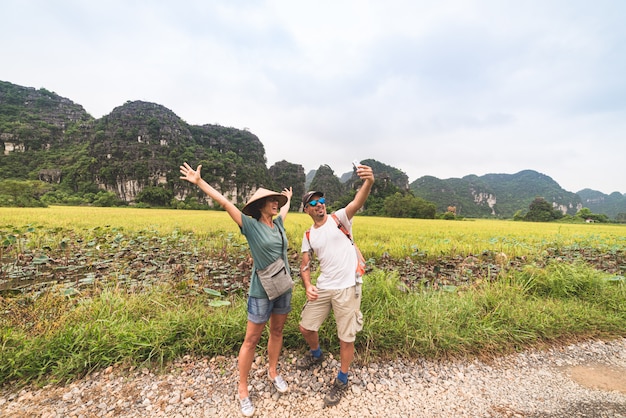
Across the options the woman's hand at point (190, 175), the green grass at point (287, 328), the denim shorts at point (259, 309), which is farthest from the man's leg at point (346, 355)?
the woman's hand at point (190, 175)

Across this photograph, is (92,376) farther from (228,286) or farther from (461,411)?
(461,411)

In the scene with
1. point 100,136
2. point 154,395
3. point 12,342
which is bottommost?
point 154,395

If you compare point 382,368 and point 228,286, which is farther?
point 228,286

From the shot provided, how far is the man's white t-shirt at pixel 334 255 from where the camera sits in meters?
2.26

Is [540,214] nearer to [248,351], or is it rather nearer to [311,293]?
[311,293]

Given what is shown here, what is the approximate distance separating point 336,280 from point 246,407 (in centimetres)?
127

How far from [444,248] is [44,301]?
9248mm

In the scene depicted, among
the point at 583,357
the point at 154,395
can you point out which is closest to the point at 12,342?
the point at 154,395

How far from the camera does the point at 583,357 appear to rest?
8.84 feet

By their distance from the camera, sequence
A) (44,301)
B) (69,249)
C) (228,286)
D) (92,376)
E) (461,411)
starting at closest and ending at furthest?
(461,411) < (92,376) < (44,301) < (228,286) < (69,249)

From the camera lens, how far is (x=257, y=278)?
2.15 metres

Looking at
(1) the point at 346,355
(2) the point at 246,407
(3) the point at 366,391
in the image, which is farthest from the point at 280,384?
(3) the point at 366,391

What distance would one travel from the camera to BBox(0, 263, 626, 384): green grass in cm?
237

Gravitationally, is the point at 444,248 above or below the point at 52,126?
below
